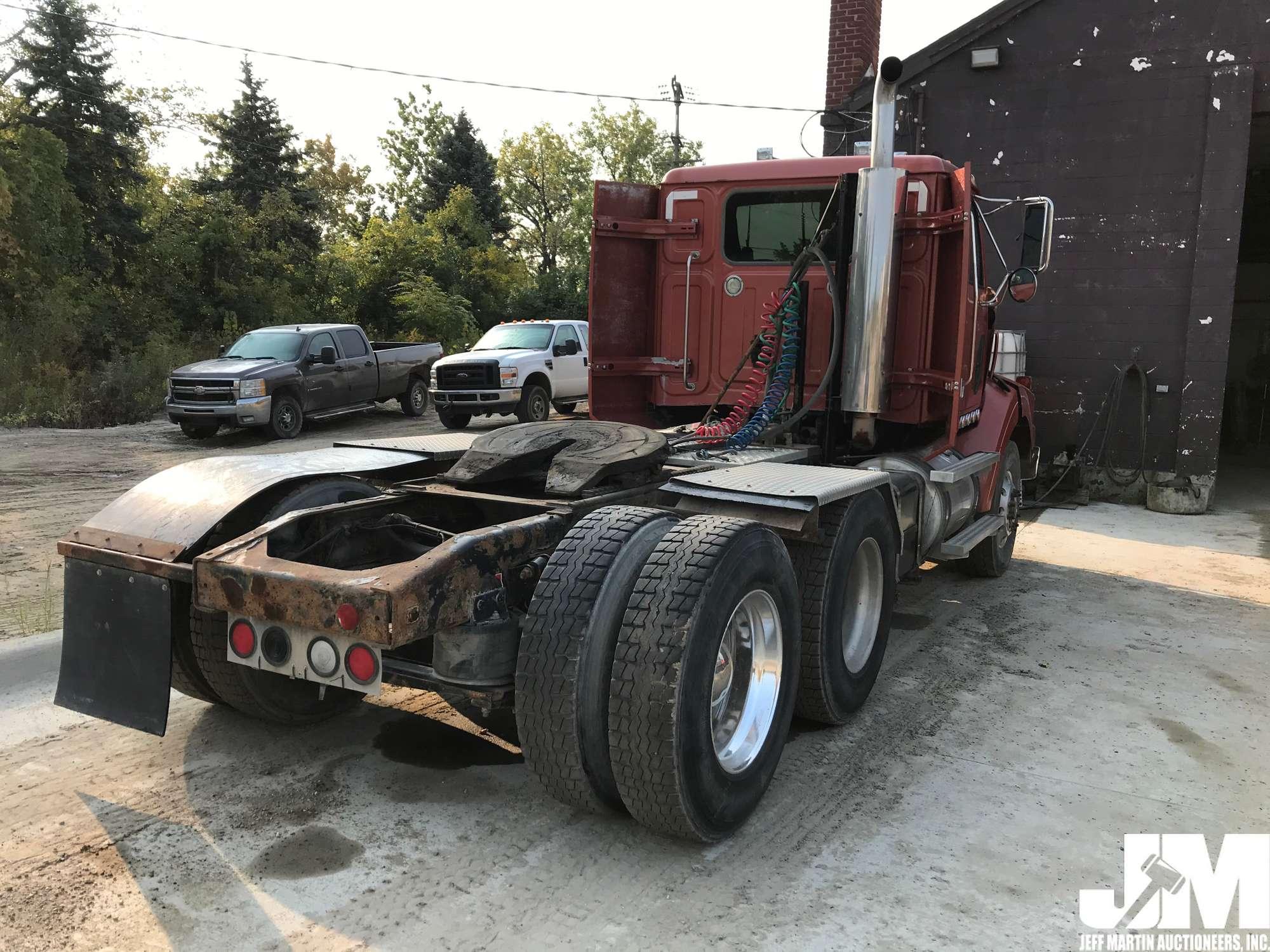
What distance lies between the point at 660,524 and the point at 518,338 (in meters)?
14.9

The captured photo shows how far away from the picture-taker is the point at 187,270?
25.4 metres

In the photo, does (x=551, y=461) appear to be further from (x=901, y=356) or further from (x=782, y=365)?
(x=901, y=356)

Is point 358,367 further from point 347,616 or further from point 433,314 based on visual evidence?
point 347,616

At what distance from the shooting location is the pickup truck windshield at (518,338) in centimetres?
1770

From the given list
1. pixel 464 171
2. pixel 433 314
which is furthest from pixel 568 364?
pixel 464 171

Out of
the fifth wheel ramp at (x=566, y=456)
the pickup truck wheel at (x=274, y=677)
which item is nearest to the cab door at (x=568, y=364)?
the fifth wheel ramp at (x=566, y=456)

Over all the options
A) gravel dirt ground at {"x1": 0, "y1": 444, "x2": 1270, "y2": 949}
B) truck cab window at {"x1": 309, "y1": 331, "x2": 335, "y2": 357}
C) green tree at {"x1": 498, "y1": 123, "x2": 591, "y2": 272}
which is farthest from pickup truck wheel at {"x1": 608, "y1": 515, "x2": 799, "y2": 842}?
green tree at {"x1": 498, "y1": 123, "x2": 591, "y2": 272}

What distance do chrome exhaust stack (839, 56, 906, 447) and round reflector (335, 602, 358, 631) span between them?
143 inches

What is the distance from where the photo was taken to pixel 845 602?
4457 millimetres

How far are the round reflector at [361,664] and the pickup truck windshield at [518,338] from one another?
48.1 feet

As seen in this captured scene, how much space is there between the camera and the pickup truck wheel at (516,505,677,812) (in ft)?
10.3

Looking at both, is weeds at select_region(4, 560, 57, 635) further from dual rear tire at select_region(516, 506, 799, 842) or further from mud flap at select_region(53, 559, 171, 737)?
dual rear tire at select_region(516, 506, 799, 842)

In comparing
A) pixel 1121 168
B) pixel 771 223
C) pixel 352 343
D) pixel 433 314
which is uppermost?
pixel 1121 168

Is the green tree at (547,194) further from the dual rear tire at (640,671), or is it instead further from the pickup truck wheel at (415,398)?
the dual rear tire at (640,671)
